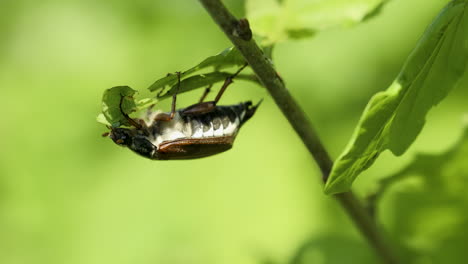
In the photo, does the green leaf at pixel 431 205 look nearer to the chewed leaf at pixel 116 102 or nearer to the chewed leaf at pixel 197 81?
the chewed leaf at pixel 197 81

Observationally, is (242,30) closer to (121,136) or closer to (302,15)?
(302,15)

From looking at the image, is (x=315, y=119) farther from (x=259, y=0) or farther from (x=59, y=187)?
(x=59, y=187)

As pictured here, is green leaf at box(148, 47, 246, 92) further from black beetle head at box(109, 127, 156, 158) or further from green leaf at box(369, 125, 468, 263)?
black beetle head at box(109, 127, 156, 158)

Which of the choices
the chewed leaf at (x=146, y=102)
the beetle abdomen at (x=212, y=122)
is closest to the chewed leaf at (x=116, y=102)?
the chewed leaf at (x=146, y=102)

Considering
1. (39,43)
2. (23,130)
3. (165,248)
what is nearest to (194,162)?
(165,248)

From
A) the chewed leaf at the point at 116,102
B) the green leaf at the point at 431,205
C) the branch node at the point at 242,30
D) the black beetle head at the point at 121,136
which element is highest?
the black beetle head at the point at 121,136
